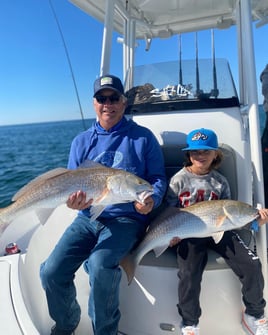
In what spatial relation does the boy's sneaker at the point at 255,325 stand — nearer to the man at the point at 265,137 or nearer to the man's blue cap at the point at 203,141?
the man's blue cap at the point at 203,141

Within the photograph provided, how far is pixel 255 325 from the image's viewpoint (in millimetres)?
2109

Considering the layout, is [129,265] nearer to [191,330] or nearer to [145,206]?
[145,206]

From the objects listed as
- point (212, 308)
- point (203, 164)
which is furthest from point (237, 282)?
point (203, 164)

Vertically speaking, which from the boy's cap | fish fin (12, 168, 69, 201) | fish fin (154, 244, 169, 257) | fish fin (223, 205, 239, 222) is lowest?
fish fin (154, 244, 169, 257)

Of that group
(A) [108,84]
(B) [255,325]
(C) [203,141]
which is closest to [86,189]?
(A) [108,84]

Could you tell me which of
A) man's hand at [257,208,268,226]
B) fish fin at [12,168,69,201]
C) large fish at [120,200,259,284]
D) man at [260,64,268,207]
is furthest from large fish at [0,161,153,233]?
man at [260,64,268,207]

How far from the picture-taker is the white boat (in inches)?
87.0

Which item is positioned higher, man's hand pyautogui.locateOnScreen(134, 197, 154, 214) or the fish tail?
man's hand pyautogui.locateOnScreen(134, 197, 154, 214)

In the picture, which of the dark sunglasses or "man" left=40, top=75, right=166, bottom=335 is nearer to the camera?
"man" left=40, top=75, right=166, bottom=335

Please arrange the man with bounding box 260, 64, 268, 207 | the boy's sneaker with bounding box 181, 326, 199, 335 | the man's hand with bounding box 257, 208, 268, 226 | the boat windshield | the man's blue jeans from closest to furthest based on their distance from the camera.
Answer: the man's blue jeans → the boy's sneaker with bounding box 181, 326, 199, 335 → the man's hand with bounding box 257, 208, 268, 226 → the boat windshield → the man with bounding box 260, 64, 268, 207

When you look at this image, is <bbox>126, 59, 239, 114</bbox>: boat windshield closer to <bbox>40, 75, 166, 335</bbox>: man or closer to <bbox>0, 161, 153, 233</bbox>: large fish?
<bbox>40, 75, 166, 335</bbox>: man

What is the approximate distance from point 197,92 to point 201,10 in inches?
57.1

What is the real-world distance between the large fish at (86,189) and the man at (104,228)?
0.07 meters

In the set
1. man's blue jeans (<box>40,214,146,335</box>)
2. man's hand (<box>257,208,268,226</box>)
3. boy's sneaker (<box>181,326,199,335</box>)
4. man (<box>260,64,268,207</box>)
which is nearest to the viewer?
man's blue jeans (<box>40,214,146,335</box>)
